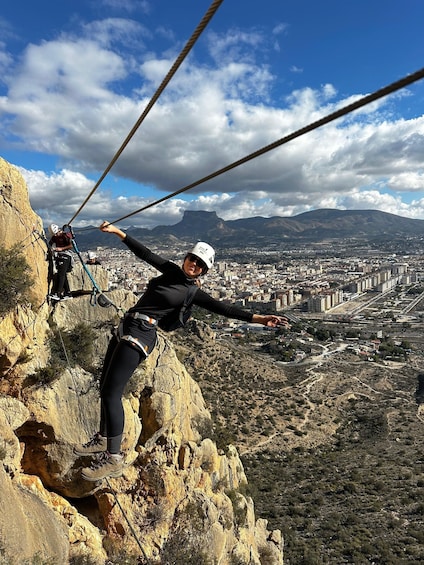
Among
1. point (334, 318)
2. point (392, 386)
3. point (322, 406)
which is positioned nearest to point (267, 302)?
point (334, 318)

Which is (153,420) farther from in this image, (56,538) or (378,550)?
(378,550)

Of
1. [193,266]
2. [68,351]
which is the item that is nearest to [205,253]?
[193,266]

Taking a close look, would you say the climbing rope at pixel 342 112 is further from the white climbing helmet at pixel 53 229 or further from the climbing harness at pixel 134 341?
the white climbing helmet at pixel 53 229

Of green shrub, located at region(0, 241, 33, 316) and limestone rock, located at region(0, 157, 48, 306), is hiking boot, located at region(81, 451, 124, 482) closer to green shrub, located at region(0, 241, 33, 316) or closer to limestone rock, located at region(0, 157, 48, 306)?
green shrub, located at region(0, 241, 33, 316)

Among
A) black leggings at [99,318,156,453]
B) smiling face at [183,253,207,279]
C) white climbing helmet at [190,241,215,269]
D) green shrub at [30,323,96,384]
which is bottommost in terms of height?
green shrub at [30,323,96,384]

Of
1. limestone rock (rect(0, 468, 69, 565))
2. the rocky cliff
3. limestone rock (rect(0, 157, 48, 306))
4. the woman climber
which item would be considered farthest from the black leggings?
limestone rock (rect(0, 157, 48, 306))

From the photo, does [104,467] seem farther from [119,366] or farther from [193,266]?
[193,266]
